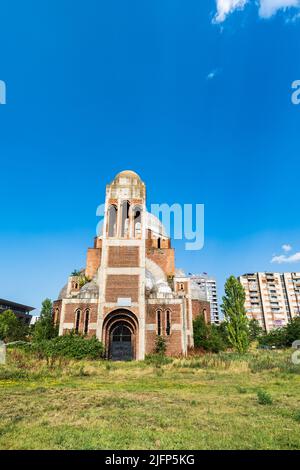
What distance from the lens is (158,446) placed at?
4719 millimetres

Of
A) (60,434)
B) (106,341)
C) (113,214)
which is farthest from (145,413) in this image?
(113,214)

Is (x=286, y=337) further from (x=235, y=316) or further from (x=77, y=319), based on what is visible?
(x=77, y=319)

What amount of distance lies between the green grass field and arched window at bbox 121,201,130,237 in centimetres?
1556

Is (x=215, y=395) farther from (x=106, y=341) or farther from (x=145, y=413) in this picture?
(x=106, y=341)

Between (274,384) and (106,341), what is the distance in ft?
45.8

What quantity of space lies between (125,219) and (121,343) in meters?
10.8

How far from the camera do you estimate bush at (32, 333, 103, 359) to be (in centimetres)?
2011

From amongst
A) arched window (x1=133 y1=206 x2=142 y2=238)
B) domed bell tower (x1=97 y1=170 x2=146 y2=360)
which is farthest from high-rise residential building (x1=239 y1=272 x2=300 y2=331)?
domed bell tower (x1=97 y1=170 x2=146 y2=360)

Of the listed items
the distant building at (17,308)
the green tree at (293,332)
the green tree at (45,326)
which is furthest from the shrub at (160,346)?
the distant building at (17,308)

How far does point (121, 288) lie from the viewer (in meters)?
24.1

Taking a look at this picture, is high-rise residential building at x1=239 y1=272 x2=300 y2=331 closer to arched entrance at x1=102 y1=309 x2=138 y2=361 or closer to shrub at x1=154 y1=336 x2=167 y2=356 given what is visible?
shrub at x1=154 y1=336 x2=167 y2=356

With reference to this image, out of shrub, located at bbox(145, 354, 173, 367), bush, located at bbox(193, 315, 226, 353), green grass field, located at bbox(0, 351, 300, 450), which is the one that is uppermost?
bush, located at bbox(193, 315, 226, 353)

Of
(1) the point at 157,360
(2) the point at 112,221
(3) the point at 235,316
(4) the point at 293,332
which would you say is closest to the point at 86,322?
(1) the point at 157,360

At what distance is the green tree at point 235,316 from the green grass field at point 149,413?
14750 mm
